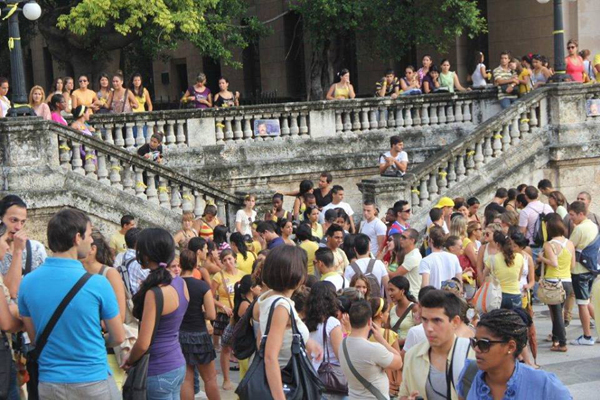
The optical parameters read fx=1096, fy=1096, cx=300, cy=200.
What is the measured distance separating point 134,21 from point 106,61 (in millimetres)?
4068

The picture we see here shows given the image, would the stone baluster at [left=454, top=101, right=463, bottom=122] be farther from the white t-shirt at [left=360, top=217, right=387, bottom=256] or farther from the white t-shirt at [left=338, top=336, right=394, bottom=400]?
the white t-shirt at [left=338, top=336, right=394, bottom=400]

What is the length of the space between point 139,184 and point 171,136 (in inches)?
85.1

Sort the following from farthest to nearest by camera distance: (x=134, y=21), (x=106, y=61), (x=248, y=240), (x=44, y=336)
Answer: (x=106, y=61), (x=134, y=21), (x=248, y=240), (x=44, y=336)

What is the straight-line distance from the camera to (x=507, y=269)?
36.0 ft

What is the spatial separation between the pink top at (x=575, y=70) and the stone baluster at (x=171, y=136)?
719 centimetres

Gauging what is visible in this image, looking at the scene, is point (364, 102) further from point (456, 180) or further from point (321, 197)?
point (321, 197)

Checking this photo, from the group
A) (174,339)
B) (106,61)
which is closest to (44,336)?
(174,339)

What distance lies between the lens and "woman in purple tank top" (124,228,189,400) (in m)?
7.06

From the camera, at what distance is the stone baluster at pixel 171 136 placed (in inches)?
686

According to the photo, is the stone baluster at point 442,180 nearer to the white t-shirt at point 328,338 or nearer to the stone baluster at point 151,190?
the stone baluster at point 151,190

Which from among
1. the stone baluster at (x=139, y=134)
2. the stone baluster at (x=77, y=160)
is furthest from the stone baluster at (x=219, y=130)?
the stone baluster at (x=77, y=160)

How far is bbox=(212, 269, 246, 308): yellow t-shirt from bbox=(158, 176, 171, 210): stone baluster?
457 centimetres

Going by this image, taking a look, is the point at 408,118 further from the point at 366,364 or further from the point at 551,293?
the point at 366,364

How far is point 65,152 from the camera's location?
15047 millimetres
